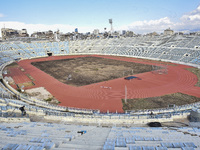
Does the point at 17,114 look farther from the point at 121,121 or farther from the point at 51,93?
the point at 51,93

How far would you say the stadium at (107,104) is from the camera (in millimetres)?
7840

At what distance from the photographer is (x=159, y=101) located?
24.5 meters

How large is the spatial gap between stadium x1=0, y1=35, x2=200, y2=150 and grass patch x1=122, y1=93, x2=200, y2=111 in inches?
12.7

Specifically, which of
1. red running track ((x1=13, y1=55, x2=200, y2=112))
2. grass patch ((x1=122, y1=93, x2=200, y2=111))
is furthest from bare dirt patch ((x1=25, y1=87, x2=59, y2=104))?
grass patch ((x1=122, y1=93, x2=200, y2=111))

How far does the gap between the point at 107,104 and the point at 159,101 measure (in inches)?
339

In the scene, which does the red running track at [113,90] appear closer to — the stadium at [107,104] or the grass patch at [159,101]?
the stadium at [107,104]

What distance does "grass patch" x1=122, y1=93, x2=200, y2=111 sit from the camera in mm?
22778

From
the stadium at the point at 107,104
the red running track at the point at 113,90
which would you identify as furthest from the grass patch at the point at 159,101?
the red running track at the point at 113,90

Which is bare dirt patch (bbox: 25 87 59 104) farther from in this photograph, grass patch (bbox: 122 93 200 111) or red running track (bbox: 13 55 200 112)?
grass patch (bbox: 122 93 200 111)

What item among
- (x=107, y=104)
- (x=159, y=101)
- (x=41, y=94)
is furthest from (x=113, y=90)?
(x=41, y=94)

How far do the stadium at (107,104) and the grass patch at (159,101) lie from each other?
32cm

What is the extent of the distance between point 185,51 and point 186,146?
6306 cm

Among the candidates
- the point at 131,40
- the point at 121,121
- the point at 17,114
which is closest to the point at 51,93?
the point at 17,114

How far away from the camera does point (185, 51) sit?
60.3 m
